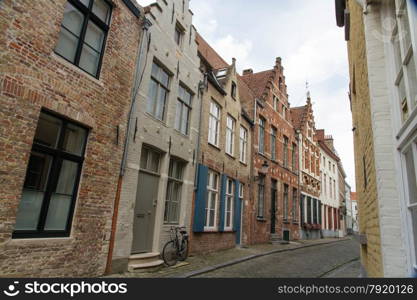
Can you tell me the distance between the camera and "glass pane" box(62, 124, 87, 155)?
5.58 meters

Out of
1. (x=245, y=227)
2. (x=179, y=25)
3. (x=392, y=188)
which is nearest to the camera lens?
(x=392, y=188)

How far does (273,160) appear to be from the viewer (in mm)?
17484

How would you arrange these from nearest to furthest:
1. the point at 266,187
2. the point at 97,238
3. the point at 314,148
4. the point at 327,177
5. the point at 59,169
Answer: the point at 59,169
the point at 97,238
the point at 266,187
the point at 314,148
the point at 327,177

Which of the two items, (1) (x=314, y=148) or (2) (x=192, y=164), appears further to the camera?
(1) (x=314, y=148)

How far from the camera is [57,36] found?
17.8ft

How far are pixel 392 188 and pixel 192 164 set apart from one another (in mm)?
7556

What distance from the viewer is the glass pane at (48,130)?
16.7ft

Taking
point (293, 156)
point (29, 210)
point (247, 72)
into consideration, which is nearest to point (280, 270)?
point (29, 210)

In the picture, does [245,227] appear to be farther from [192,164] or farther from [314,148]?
[314,148]

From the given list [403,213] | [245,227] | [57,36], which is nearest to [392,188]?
[403,213]

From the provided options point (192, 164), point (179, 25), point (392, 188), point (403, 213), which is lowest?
point (403, 213)

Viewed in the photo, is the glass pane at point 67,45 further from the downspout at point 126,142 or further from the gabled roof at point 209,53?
the gabled roof at point 209,53

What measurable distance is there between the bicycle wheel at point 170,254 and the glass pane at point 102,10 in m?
5.97

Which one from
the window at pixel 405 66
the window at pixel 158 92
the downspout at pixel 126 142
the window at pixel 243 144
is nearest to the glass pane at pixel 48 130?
the downspout at pixel 126 142
